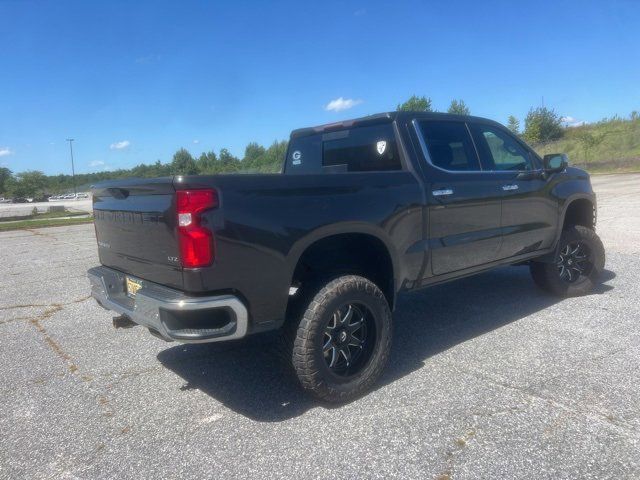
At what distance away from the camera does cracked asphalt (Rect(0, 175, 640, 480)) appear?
8.19 feet

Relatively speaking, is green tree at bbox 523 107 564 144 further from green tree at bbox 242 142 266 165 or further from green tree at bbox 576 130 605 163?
green tree at bbox 242 142 266 165

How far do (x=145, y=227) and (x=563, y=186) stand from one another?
166 inches

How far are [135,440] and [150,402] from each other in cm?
48

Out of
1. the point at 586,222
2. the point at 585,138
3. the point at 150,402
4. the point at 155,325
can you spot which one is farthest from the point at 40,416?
the point at 585,138

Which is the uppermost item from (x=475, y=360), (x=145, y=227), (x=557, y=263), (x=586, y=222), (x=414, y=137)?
(x=414, y=137)

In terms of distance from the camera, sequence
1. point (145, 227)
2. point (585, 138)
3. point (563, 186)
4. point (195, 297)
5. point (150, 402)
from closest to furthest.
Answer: point (195, 297)
point (145, 227)
point (150, 402)
point (563, 186)
point (585, 138)

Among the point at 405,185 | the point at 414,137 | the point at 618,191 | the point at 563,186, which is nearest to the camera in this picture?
the point at 405,185

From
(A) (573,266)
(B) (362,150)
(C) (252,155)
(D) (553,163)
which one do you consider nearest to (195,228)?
(B) (362,150)

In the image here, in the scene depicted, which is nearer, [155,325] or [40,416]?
[155,325]

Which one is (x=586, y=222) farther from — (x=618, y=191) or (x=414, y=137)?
(x=618, y=191)

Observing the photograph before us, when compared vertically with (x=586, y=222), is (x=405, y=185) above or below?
above

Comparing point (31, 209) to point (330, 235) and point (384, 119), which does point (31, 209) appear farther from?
point (330, 235)

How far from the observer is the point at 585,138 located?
35.6m

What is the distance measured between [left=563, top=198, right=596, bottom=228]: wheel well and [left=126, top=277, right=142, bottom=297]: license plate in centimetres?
461
